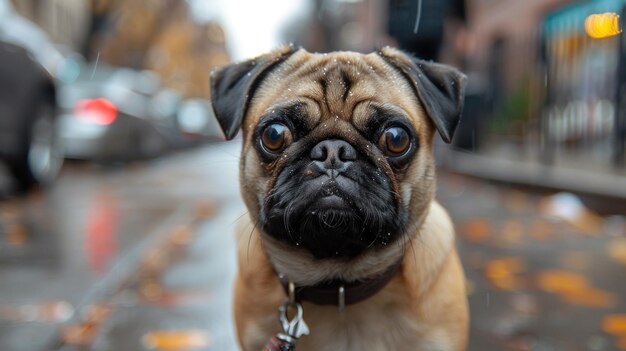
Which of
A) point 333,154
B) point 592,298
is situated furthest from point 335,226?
point 592,298

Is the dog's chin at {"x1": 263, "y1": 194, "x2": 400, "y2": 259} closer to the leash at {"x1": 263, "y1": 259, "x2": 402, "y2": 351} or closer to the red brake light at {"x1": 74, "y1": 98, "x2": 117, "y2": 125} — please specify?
the leash at {"x1": 263, "y1": 259, "x2": 402, "y2": 351}

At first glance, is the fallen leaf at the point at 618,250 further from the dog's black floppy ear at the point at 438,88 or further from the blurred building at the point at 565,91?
the dog's black floppy ear at the point at 438,88

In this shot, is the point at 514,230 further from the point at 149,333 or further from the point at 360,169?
the point at 360,169

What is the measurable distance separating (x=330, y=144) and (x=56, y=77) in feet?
25.7

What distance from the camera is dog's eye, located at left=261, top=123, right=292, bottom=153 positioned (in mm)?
2477

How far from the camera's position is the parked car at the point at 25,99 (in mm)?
8266

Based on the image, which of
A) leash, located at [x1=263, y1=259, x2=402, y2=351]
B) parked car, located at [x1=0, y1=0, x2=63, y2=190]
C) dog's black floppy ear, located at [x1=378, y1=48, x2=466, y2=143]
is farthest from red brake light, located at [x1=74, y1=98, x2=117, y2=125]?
leash, located at [x1=263, y1=259, x2=402, y2=351]

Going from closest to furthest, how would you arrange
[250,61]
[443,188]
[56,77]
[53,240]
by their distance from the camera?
1. [250,61]
2. [53,240]
3. [56,77]
4. [443,188]

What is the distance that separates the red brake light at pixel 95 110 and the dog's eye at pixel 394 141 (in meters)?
11.2

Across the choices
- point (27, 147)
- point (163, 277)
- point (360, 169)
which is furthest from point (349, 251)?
point (27, 147)

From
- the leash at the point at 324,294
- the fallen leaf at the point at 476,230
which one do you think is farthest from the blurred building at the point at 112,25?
the leash at the point at 324,294

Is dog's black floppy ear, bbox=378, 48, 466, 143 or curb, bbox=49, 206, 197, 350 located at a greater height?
dog's black floppy ear, bbox=378, 48, 466, 143

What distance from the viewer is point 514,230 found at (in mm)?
7098

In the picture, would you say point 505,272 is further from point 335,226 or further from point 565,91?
point 565,91
